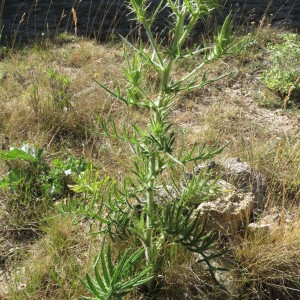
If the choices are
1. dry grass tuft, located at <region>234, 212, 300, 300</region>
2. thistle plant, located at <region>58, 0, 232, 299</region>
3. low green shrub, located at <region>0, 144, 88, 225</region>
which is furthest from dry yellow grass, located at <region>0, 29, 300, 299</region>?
thistle plant, located at <region>58, 0, 232, 299</region>

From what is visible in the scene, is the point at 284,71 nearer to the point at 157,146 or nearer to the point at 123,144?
the point at 123,144

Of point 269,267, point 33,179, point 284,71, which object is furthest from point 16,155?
point 284,71

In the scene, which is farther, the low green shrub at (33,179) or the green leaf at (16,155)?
the green leaf at (16,155)

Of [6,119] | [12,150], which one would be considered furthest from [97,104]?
[12,150]

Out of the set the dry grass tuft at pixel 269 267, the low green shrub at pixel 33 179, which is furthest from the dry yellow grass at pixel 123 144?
the low green shrub at pixel 33 179

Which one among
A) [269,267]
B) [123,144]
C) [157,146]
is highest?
[157,146]

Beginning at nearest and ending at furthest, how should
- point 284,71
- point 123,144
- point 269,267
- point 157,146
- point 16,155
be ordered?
point 157,146
point 269,267
point 16,155
point 123,144
point 284,71

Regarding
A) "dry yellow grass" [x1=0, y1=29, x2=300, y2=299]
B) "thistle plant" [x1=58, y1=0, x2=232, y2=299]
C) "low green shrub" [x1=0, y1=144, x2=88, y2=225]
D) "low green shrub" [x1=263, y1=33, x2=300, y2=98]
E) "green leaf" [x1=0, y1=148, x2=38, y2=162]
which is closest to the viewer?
"thistle plant" [x1=58, y1=0, x2=232, y2=299]

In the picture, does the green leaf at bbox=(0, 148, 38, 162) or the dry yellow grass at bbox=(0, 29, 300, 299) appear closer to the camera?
the dry yellow grass at bbox=(0, 29, 300, 299)

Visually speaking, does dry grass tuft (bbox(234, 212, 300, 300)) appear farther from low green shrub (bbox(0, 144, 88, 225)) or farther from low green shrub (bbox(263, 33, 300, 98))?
low green shrub (bbox(263, 33, 300, 98))

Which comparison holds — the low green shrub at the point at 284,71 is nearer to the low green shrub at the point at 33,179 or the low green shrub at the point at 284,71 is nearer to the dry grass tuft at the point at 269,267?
the dry grass tuft at the point at 269,267

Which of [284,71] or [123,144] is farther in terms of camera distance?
[284,71]

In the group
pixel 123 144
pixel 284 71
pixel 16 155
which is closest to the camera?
pixel 16 155

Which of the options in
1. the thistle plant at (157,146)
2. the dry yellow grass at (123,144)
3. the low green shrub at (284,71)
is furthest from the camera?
the low green shrub at (284,71)
